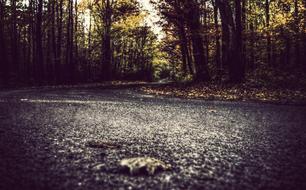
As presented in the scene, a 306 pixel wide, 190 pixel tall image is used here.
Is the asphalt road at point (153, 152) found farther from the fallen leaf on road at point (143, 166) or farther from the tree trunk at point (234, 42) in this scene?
the tree trunk at point (234, 42)

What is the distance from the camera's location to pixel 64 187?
2.20 metres

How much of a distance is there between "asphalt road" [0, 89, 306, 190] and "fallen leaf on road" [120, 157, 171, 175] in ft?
0.22

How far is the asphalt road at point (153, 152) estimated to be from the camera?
237 centimetres

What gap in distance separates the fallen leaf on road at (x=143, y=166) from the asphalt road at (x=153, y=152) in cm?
7

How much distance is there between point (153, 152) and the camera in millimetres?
3385

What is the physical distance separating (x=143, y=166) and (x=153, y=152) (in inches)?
31.4

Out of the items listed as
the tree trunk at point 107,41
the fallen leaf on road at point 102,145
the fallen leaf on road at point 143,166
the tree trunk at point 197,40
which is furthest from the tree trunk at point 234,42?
the tree trunk at point 107,41

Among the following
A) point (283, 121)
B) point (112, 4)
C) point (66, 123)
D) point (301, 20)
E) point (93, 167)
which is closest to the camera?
point (93, 167)

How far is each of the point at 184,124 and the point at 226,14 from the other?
1263cm

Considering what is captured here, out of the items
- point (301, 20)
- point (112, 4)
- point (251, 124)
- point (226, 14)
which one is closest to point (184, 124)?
point (251, 124)

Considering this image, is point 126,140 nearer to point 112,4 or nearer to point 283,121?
point 283,121

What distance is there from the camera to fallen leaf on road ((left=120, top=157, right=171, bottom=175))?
253cm

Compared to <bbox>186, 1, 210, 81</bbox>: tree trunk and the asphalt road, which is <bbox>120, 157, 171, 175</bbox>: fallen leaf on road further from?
<bbox>186, 1, 210, 81</bbox>: tree trunk

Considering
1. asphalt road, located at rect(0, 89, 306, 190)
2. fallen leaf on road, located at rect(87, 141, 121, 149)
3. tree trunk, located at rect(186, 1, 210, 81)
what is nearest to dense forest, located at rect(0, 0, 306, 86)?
tree trunk, located at rect(186, 1, 210, 81)
